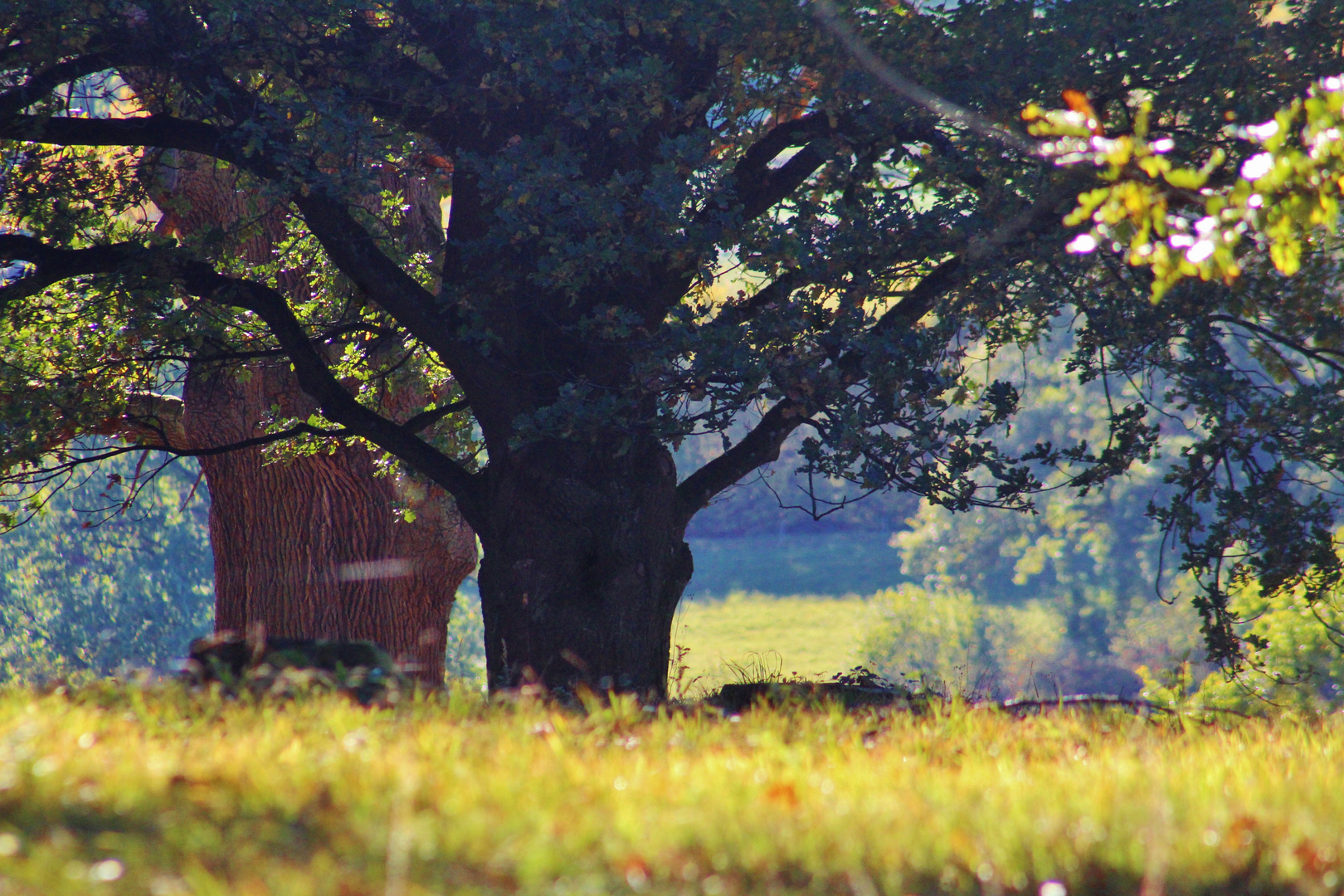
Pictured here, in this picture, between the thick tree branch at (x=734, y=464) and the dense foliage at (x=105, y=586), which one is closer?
the thick tree branch at (x=734, y=464)

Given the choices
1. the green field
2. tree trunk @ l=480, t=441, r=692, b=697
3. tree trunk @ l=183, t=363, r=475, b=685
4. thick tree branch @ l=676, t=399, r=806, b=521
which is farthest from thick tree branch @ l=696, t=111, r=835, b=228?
the green field

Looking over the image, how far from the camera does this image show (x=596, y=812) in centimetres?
366

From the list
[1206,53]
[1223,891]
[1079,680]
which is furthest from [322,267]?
[1079,680]

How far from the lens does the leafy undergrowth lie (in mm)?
3182

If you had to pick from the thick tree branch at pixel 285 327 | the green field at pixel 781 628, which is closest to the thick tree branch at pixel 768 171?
the thick tree branch at pixel 285 327

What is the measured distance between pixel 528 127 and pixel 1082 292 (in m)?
4.46

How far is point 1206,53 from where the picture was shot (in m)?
8.20

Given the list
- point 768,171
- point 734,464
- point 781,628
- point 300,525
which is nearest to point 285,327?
point 734,464

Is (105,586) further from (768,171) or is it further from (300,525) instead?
(768,171)

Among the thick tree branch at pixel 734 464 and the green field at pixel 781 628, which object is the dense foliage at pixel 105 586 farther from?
the thick tree branch at pixel 734 464

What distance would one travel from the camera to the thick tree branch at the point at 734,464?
9328 mm

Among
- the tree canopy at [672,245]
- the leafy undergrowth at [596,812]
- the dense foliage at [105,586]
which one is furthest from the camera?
the dense foliage at [105,586]

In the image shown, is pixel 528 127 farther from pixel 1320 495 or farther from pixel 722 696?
pixel 1320 495

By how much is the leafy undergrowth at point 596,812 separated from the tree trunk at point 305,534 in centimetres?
865
